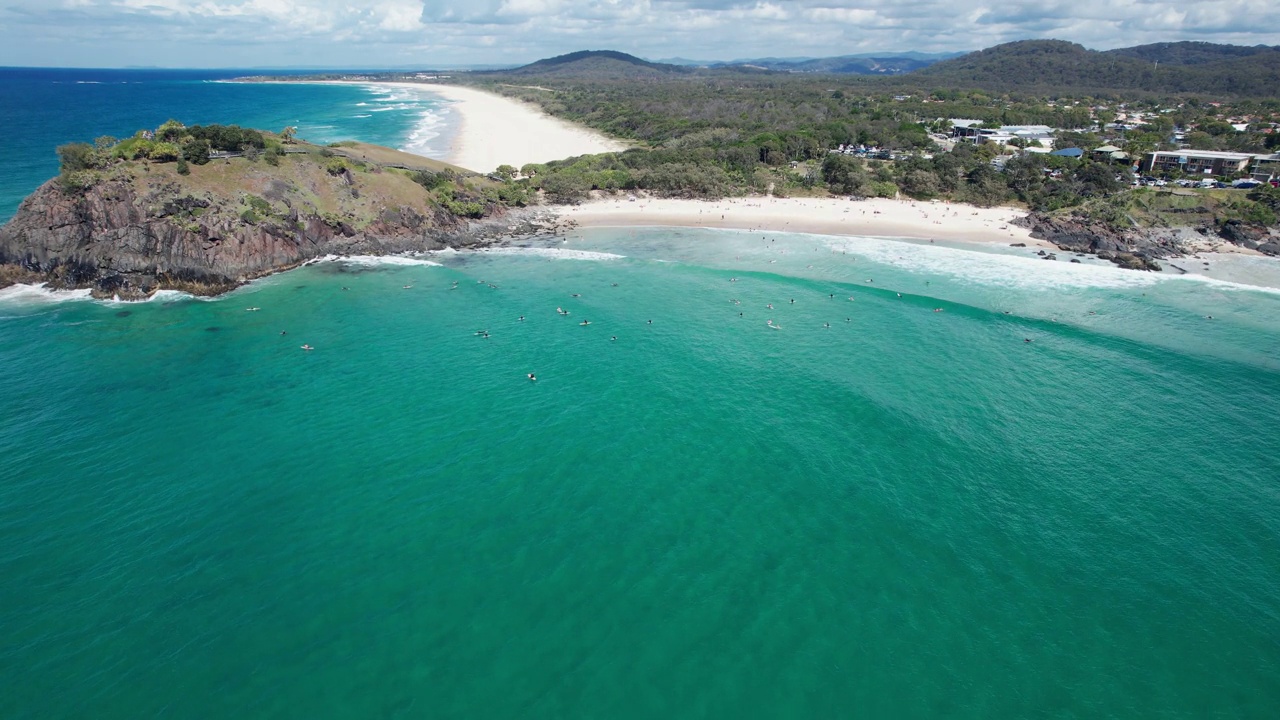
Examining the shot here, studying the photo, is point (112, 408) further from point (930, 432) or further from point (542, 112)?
point (542, 112)

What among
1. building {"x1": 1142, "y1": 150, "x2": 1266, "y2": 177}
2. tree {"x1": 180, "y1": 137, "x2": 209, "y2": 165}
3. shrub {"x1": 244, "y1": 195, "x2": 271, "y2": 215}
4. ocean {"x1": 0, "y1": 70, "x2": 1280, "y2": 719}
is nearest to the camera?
ocean {"x1": 0, "y1": 70, "x2": 1280, "y2": 719}

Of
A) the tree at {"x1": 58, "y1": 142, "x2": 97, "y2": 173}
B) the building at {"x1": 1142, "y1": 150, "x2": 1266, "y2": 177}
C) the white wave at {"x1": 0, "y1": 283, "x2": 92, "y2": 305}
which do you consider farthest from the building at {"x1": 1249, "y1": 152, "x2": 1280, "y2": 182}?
the tree at {"x1": 58, "y1": 142, "x2": 97, "y2": 173}

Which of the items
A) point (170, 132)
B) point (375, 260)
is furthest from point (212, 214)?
point (170, 132)

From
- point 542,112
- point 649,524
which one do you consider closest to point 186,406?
point 649,524

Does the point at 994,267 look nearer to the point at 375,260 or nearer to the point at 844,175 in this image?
the point at 844,175

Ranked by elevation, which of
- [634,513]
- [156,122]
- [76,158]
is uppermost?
[156,122]

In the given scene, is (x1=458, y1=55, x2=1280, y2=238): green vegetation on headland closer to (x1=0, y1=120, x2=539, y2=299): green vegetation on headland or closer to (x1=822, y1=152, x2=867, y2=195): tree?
(x1=822, y1=152, x2=867, y2=195): tree
